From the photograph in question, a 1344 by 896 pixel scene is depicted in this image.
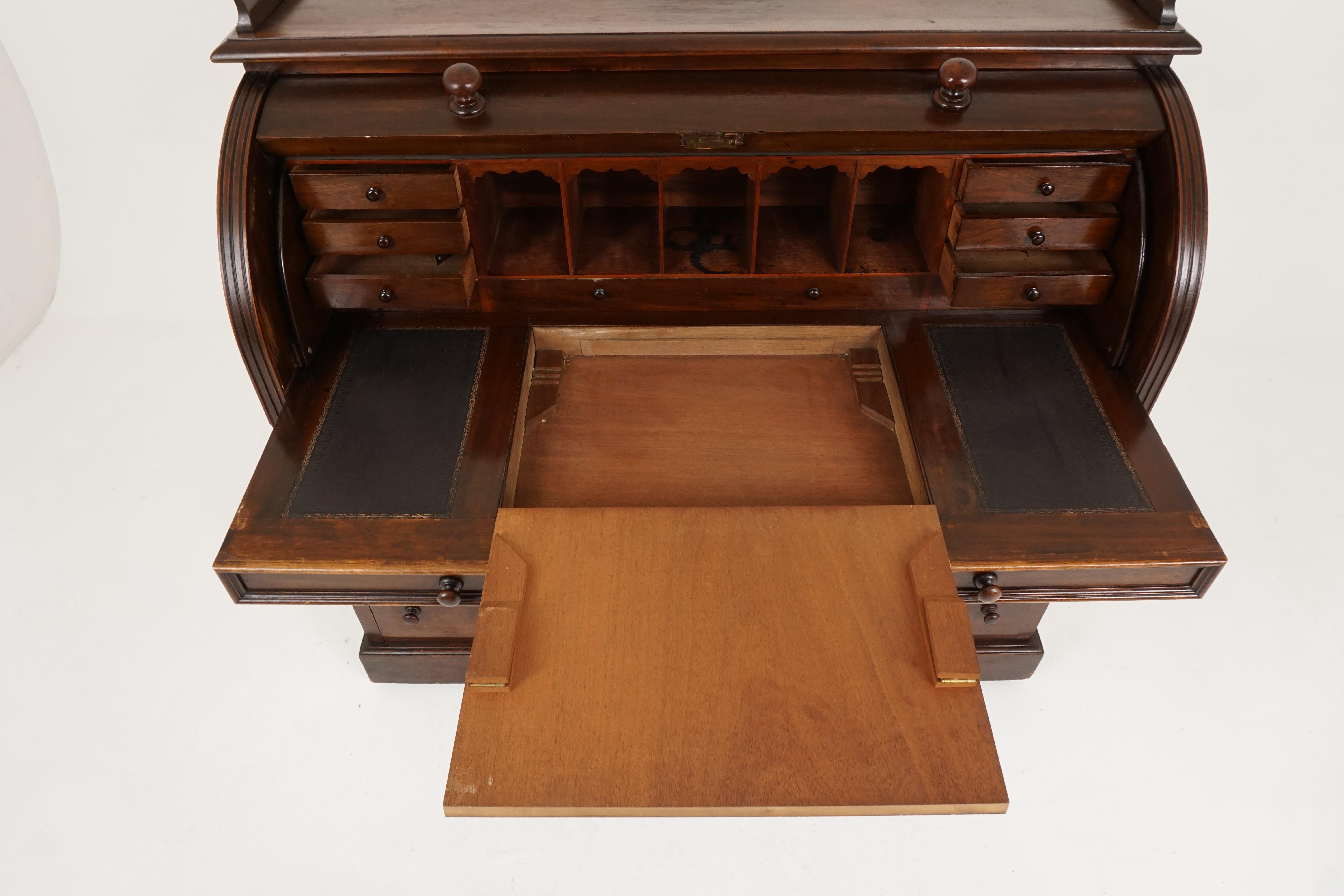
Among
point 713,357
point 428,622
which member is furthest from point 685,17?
point 428,622

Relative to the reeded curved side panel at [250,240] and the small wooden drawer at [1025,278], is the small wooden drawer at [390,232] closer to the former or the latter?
the reeded curved side panel at [250,240]

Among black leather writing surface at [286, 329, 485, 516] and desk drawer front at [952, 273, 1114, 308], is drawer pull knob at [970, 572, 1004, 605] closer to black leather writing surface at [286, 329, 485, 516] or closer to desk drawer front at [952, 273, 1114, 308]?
desk drawer front at [952, 273, 1114, 308]

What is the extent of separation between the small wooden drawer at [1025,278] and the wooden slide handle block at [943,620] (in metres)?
0.72

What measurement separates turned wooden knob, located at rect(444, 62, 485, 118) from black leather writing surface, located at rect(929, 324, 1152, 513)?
3.89 ft

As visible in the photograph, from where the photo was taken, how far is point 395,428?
6.22ft

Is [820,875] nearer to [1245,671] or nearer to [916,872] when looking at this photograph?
[916,872]

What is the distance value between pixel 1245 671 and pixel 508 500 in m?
2.12

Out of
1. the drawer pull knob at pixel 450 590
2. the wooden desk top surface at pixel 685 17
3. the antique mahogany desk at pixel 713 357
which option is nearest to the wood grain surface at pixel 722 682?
the antique mahogany desk at pixel 713 357


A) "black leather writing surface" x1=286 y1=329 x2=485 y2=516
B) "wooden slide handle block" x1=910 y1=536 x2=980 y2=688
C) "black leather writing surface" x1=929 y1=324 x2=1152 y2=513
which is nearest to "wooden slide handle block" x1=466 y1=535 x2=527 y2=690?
"black leather writing surface" x1=286 y1=329 x2=485 y2=516

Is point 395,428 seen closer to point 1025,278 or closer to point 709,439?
point 709,439

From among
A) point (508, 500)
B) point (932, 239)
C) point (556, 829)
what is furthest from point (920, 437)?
point (556, 829)

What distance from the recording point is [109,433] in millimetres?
3031

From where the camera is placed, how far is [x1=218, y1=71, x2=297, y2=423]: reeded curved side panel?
1754 mm

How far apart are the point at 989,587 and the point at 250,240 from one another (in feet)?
5.45
